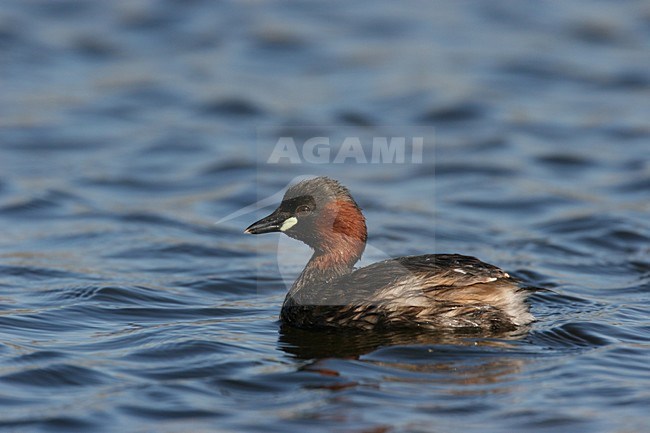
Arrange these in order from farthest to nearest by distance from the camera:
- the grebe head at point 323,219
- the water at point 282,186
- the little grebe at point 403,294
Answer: the grebe head at point 323,219
the little grebe at point 403,294
the water at point 282,186

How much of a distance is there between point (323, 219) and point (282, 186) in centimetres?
456

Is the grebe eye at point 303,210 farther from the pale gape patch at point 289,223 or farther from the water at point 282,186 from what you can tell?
the water at point 282,186

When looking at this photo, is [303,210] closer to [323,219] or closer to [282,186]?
[323,219]

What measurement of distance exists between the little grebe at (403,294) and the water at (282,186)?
0.53ft

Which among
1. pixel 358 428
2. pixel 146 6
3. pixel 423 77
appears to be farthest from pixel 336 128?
pixel 358 428

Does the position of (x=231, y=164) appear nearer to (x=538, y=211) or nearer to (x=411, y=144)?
(x=411, y=144)

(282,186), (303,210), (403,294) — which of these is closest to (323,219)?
(303,210)

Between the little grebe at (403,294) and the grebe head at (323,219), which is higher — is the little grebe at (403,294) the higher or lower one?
the lower one

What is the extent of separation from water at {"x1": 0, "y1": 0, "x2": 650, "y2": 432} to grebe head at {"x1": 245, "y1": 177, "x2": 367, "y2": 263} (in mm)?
735

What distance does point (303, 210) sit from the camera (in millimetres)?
8203

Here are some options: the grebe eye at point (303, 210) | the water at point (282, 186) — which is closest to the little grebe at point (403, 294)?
the grebe eye at point (303, 210)

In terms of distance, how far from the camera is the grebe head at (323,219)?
26.9ft

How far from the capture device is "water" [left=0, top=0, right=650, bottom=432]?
6.55 meters

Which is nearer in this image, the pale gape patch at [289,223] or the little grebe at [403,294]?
the little grebe at [403,294]
